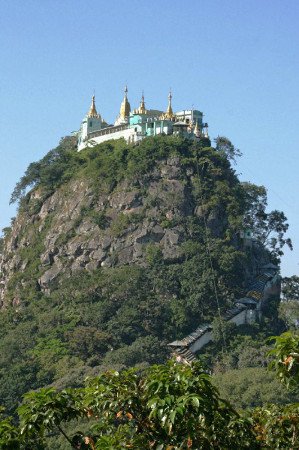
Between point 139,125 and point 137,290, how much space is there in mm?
10860

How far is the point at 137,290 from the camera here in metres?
47.2

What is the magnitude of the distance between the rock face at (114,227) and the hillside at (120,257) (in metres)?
0.06

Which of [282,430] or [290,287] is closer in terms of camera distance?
[282,430]

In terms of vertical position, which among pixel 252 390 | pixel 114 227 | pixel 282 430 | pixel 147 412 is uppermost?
pixel 114 227

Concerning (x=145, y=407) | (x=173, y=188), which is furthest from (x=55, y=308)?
(x=145, y=407)

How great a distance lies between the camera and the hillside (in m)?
44.6

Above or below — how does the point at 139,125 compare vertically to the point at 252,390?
above

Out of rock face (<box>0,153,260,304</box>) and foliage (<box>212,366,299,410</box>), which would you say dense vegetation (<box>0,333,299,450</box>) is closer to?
foliage (<box>212,366,299,410</box>)

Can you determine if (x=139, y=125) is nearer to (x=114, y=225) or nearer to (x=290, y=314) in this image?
(x=114, y=225)

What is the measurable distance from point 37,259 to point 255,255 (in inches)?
474

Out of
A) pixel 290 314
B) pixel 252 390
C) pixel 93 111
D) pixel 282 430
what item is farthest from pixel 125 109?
pixel 282 430

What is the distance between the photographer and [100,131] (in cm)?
5594

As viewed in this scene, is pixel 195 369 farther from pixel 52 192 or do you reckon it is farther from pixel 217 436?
pixel 52 192

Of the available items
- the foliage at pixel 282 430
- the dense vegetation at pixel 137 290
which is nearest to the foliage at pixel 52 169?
the dense vegetation at pixel 137 290
